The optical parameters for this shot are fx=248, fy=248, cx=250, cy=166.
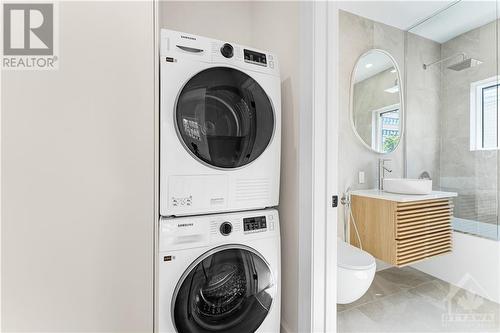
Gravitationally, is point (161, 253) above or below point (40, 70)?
below

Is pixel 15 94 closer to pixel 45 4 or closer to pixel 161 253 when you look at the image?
pixel 45 4

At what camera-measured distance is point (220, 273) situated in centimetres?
124

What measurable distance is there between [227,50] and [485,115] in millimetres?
1926

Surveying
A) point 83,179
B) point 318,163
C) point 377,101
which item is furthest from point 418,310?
point 83,179

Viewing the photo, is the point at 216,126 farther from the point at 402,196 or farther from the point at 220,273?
the point at 402,196

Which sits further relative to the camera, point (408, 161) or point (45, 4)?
point (408, 161)

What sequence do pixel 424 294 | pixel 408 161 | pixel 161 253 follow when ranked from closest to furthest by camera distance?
pixel 161 253
pixel 424 294
pixel 408 161

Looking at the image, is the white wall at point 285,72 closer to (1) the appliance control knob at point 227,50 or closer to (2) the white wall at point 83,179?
(1) the appliance control knob at point 227,50

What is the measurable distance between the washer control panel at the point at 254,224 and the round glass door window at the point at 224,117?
0.95ft

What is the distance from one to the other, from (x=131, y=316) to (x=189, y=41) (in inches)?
50.5

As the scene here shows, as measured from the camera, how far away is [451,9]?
2.26m

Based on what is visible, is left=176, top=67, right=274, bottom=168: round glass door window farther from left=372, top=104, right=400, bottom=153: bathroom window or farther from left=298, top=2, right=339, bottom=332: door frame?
left=372, top=104, right=400, bottom=153: bathroom window

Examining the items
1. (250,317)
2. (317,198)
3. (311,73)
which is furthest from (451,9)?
(250,317)

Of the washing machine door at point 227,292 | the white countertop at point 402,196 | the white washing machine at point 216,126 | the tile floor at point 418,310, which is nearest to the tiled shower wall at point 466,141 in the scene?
the white countertop at point 402,196
